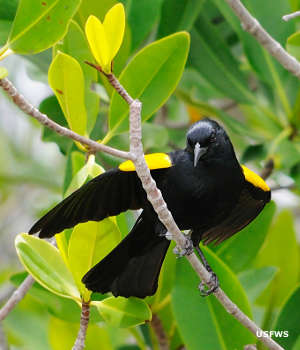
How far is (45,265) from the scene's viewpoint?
238 centimetres

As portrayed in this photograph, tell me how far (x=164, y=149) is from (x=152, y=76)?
3.08 ft

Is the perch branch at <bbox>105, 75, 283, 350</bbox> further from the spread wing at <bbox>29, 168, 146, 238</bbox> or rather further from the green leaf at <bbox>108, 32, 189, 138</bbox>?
the green leaf at <bbox>108, 32, 189, 138</bbox>

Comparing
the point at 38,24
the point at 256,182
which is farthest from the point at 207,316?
the point at 38,24

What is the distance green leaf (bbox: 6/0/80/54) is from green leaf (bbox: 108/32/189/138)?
337mm

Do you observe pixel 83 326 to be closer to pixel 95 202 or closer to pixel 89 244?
pixel 89 244

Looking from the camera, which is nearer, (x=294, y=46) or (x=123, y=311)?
(x=123, y=311)

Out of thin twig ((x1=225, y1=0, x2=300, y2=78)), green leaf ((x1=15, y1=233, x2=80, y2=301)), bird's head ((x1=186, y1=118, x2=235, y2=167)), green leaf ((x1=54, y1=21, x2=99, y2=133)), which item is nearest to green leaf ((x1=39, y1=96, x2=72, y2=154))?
green leaf ((x1=54, y1=21, x2=99, y2=133))

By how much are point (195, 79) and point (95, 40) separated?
1.81 meters

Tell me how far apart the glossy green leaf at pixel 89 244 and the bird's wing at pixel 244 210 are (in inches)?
24.4

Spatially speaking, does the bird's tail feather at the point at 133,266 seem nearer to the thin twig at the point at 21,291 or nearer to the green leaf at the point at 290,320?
the thin twig at the point at 21,291

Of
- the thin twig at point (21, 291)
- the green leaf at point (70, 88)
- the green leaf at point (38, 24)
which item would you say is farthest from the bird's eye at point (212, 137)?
the thin twig at point (21, 291)

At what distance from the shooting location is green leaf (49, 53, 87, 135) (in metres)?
2.38

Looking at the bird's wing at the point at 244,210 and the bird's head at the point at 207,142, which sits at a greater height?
the bird's head at the point at 207,142

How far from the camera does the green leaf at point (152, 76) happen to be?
253cm
